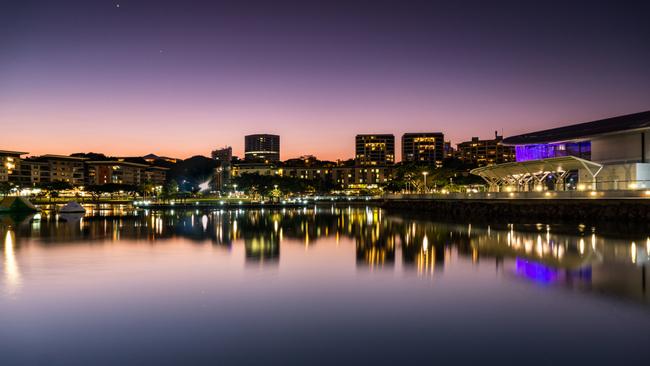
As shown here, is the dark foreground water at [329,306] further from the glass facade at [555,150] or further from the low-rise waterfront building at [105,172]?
the low-rise waterfront building at [105,172]

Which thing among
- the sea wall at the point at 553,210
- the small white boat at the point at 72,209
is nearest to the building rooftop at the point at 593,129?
the sea wall at the point at 553,210

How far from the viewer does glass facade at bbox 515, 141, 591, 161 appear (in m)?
61.2

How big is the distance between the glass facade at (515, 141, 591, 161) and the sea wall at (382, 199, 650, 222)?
16.4m

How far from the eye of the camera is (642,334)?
31.8ft

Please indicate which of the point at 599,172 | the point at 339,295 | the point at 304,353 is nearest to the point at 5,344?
the point at 304,353

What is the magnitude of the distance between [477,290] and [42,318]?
1150cm

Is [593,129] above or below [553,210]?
above

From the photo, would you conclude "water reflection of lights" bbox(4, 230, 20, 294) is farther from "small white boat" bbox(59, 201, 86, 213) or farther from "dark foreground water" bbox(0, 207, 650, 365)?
"small white boat" bbox(59, 201, 86, 213)

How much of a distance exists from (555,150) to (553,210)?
26705 mm

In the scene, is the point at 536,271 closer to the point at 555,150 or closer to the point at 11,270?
the point at 11,270

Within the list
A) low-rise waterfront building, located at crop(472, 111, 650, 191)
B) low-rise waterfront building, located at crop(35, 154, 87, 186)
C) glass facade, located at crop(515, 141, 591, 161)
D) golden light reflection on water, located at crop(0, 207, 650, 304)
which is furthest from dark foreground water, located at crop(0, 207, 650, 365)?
low-rise waterfront building, located at crop(35, 154, 87, 186)

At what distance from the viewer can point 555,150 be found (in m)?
67.1

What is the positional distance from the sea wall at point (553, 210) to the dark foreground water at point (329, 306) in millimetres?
15588

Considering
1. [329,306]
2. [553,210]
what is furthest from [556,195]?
[329,306]
